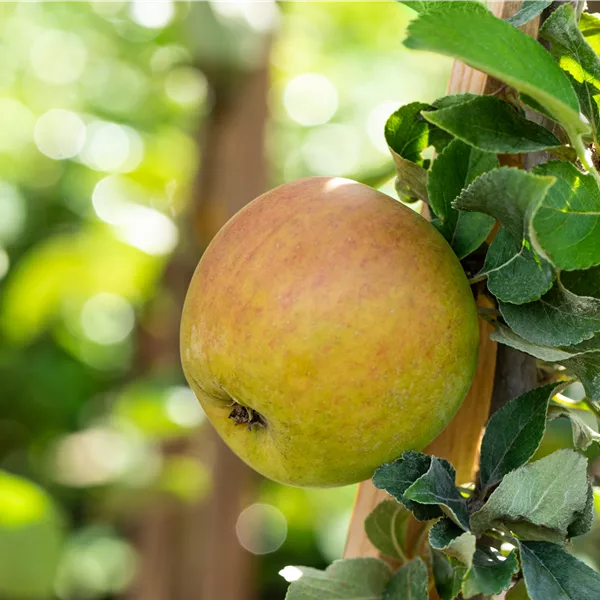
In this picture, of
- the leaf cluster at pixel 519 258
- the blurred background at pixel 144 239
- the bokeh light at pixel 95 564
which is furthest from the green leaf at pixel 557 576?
the bokeh light at pixel 95 564

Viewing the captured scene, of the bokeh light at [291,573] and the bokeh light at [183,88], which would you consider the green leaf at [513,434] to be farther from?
the bokeh light at [183,88]

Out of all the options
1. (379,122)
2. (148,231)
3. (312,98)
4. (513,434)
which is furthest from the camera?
(312,98)

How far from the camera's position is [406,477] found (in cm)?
44

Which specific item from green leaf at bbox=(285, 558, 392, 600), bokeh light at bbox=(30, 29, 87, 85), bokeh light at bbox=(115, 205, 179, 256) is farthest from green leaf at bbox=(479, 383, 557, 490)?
bokeh light at bbox=(30, 29, 87, 85)

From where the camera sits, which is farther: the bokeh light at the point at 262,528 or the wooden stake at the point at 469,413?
the bokeh light at the point at 262,528

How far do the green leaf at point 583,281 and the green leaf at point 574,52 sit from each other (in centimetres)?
8

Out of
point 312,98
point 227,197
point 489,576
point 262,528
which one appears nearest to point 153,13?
point 227,197

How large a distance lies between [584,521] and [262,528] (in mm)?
1805

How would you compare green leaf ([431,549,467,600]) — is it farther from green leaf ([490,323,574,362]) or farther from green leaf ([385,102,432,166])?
green leaf ([385,102,432,166])

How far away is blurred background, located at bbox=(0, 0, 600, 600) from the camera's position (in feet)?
4.88

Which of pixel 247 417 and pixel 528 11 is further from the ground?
pixel 528 11

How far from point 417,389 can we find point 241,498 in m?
1.18

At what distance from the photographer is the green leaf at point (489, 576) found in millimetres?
396

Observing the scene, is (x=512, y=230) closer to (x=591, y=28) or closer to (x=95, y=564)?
(x=591, y=28)
